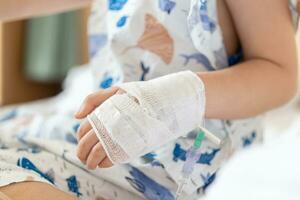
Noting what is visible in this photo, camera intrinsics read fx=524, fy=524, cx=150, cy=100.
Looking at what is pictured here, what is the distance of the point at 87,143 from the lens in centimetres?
56

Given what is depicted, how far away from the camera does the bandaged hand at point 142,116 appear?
1.75ft

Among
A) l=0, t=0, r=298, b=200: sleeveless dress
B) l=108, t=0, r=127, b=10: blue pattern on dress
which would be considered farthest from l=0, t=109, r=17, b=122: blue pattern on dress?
l=108, t=0, r=127, b=10: blue pattern on dress

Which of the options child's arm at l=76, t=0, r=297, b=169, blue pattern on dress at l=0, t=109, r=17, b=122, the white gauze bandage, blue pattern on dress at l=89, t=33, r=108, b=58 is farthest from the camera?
blue pattern on dress at l=0, t=109, r=17, b=122

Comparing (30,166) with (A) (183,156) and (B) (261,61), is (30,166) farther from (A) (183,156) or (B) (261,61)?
(B) (261,61)

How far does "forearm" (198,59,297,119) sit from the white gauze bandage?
0.05 metres

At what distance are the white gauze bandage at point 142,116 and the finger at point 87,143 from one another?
2cm

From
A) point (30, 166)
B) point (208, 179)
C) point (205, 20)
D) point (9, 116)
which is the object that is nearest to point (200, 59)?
point (205, 20)

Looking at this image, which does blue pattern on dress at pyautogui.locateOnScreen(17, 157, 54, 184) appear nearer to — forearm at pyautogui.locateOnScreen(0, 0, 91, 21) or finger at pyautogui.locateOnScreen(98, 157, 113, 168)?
finger at pyautogui.locateOnScreen(98, 157, 113, 168)

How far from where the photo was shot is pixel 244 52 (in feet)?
2.40

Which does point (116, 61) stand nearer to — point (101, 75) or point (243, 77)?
point (101, 75)

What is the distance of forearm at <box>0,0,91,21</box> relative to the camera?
796mm

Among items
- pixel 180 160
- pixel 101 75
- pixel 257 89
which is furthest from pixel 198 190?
pixel 101 75

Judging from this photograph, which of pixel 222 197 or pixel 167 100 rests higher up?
pixel 167 100

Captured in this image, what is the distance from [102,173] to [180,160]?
105mm
